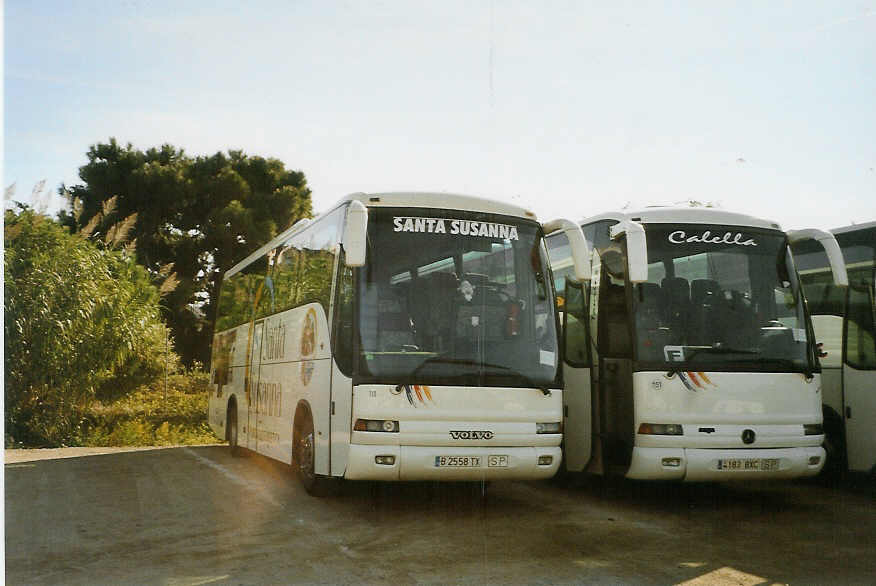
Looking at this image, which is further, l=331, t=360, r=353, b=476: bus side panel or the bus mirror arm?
the bus mirror arm

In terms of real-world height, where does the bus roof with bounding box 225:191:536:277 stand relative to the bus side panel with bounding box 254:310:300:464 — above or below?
above

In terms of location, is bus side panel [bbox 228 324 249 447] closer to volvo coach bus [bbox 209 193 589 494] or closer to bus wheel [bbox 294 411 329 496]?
bus wheel [bbox 294 411 329 496]

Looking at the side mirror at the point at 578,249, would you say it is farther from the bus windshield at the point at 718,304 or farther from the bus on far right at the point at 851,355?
the bus on far right at the point at 851,355

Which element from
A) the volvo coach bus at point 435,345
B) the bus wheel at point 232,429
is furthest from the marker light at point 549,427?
the bus wheel at point 232,429

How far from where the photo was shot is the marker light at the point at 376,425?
8.48m

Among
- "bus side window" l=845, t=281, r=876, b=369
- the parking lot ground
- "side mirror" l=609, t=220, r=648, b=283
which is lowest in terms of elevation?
the parking lot ground

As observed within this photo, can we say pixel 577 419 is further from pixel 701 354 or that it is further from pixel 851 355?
pixel 851 355

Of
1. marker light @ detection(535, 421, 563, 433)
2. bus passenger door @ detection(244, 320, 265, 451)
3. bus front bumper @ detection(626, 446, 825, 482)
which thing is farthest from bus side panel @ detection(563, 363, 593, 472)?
bus passenger door @ detection(244, 320, 265, 451)

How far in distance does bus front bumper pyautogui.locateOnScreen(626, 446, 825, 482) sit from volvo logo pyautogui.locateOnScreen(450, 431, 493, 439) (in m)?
1.60

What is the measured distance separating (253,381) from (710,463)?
7.41 meters

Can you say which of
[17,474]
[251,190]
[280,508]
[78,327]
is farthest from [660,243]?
[251,190]

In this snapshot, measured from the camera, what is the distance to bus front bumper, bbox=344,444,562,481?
8.45 m

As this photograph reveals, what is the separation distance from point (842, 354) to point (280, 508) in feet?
21.4

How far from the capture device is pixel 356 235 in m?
8.40
